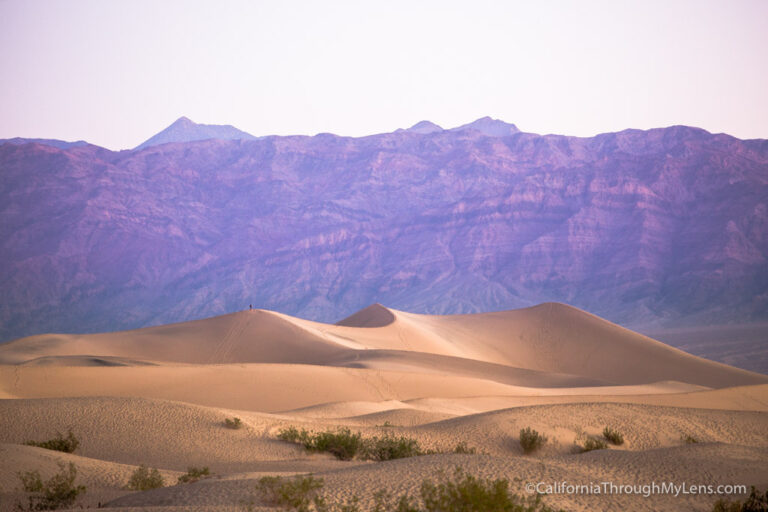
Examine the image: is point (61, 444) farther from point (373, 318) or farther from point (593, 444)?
point (373, 318)

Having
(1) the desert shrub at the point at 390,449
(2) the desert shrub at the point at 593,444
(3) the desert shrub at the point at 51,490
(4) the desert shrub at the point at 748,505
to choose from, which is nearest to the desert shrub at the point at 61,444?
(3) the desert shrub at the point at 51,490

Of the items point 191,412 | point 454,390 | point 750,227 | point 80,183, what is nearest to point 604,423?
point 191,412

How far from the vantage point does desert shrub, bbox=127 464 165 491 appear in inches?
379

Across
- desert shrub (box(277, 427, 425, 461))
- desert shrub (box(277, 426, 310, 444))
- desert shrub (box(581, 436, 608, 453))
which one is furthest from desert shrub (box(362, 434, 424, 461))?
desert shrub (box(581, 436, 608, 453))

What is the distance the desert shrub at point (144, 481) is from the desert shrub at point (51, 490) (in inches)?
25.7

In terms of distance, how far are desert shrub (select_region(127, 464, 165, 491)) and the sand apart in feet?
1.05

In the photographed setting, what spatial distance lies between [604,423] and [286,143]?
538ft

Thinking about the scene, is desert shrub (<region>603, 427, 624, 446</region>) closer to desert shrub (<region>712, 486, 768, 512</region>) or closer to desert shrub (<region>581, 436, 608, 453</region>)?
desert shrub (<region>581, 436, 608, 453</region>)

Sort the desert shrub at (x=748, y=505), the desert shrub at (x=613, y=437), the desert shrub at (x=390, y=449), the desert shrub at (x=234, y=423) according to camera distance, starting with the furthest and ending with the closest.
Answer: the desert shrub at (x=234, y=423) < the desert shrub at (x=613, y=437) < the desert shrub at (x=390, y=449) < the desert shrub at (x=748, y=505)

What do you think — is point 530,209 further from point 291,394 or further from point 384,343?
point 291,394

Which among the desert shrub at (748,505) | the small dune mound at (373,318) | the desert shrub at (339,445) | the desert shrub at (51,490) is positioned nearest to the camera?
the desert shrub at (748,505)

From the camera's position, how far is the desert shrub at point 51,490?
8719 millimetres

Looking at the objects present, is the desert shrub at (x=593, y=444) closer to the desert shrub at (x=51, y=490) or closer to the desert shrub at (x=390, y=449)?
the desert shrub at (x=390, y=449)

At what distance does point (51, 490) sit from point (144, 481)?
1.15m
